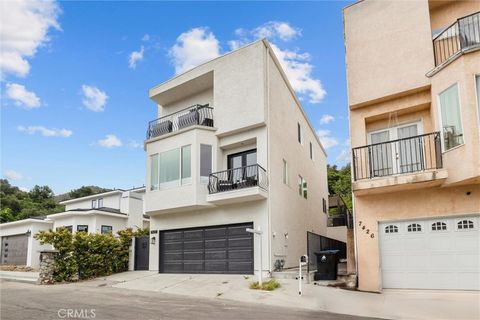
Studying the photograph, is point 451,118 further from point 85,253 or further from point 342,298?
point 85,253

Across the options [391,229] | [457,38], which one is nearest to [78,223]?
[391,229]

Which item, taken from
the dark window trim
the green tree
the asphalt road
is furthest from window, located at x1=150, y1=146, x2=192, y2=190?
the green tree

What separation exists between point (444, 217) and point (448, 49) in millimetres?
5341

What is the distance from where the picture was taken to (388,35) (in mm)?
12820

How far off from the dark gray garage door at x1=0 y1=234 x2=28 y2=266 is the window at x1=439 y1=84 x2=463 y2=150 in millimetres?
29569

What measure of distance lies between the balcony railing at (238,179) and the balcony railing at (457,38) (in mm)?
7563

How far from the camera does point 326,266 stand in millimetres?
13773

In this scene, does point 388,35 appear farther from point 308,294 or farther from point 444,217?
point 308,294

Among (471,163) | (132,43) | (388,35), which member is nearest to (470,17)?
(388,35)

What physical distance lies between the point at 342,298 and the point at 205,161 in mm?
8900

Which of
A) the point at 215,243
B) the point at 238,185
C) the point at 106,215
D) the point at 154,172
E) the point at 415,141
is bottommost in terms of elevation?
the point at 215,243

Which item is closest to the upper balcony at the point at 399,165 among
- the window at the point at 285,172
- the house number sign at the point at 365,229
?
the house number sign at the point at 365,229

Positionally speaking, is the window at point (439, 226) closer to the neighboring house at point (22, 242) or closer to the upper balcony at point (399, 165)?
the upper balcony at point (399, 165)

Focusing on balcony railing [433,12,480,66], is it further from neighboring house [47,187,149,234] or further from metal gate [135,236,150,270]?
neighboring house [47,187,149,234]
